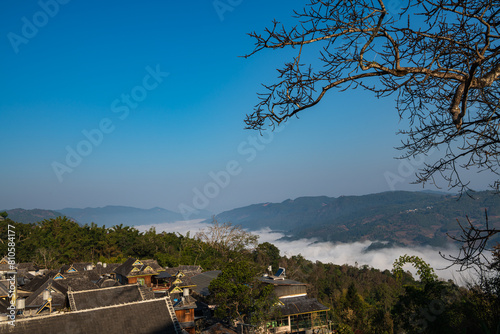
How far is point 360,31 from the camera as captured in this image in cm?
224

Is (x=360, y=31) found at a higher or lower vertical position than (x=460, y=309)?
higher

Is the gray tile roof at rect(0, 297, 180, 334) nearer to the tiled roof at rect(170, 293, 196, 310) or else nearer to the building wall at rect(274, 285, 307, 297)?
the tiled roof at rect(170, 293, 196, 310)

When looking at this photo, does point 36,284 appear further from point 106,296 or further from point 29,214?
point 29,214

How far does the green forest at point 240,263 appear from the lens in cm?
1332

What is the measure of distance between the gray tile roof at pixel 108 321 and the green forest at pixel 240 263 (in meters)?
5.81

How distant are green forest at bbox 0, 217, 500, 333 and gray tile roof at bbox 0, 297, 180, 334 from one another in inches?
229

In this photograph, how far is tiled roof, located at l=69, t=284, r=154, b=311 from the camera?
48.5 feet

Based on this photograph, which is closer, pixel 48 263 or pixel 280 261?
pixel 48 263

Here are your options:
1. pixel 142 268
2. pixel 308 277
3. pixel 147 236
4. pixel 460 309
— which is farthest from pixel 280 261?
pixel 460 309

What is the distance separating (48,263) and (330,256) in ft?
294

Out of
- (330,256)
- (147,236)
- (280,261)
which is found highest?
(147,236)

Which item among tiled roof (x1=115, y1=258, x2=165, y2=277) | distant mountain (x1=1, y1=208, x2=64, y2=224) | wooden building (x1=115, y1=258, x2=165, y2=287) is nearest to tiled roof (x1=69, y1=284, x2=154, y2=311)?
wooden building (x1=115, y1=258, x2=165, y2=287)

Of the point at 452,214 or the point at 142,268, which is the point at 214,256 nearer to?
the point at 142,268

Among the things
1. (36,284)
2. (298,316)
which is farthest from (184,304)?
(36,284)
